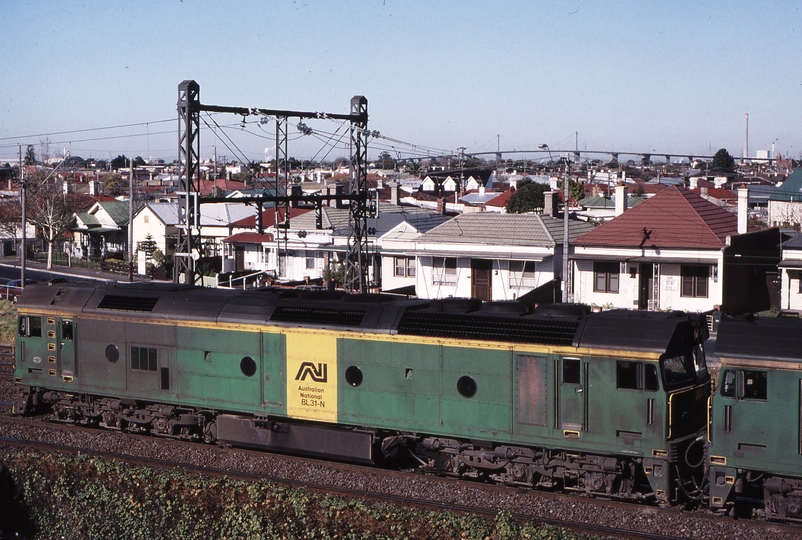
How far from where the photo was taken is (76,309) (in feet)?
69.2

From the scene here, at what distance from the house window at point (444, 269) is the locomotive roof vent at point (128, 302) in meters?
25.9

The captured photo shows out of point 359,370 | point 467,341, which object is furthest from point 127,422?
point 467,341

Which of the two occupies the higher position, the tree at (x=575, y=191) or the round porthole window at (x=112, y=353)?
the tree at (x=575, y=191)

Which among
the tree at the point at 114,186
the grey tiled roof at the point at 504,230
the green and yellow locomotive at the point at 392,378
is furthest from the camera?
the tree at the point at 114,186

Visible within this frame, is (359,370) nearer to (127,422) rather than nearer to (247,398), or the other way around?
(247,398)

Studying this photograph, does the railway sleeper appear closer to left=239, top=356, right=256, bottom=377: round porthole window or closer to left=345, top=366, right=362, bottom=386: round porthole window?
left=345, top=366, right=362, bottom=386: round porthole window

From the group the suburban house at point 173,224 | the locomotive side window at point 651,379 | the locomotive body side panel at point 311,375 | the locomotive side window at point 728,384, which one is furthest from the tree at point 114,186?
the locomotive side window at point 728,384

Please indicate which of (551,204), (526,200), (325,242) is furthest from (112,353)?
(526,200)

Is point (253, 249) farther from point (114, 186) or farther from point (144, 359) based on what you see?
point (114, 186)

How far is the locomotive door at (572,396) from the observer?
15.4 meters

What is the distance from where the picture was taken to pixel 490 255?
43.2 meters

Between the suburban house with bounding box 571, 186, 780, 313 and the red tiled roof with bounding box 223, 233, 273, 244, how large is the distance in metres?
24.0

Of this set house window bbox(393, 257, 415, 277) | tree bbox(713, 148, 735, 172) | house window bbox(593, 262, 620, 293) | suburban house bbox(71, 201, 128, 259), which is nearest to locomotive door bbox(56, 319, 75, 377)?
house window bbox(593, 262, 620, 293)

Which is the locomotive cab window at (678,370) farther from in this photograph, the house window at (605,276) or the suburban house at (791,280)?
the house window at (605,276)
